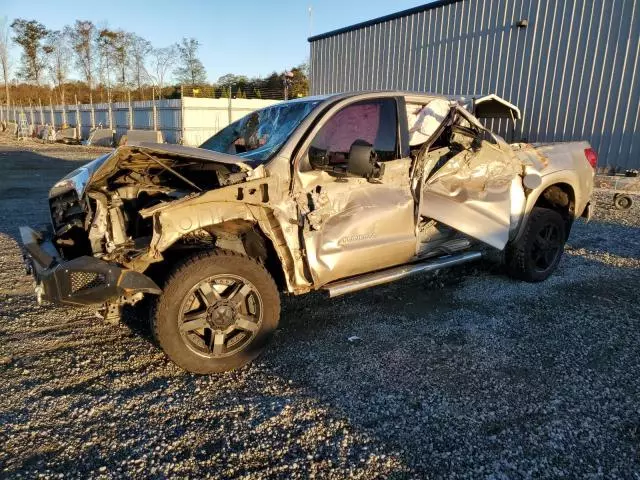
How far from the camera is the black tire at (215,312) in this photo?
315 centimetres

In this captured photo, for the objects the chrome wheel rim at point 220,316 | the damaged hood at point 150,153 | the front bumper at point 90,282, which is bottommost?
the chrome wheel rim at point 220,316

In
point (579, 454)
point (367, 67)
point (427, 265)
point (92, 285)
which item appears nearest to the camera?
point (579, 454)

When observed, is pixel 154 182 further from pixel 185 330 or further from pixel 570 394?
pixel 570 394

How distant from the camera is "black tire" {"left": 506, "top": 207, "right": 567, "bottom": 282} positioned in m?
5.05

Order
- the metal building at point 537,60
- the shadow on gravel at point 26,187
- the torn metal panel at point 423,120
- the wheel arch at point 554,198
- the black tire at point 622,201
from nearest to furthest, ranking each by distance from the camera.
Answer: the torn metal panel at point 423,120 → the wheel arch at point 554,198 → the shadow on gravel at point 26,187 → the black tire at point 622,201 → the metal building at point 537,60

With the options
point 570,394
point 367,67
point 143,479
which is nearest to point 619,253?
point 570,394

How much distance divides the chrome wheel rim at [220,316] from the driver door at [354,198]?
0.57 m

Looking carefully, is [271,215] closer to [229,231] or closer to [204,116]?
[229,231]

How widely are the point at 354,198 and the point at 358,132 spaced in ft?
1.97

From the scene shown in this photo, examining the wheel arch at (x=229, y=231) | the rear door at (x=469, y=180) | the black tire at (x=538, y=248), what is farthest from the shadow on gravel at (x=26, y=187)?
the black tire at (x=538, y=248)

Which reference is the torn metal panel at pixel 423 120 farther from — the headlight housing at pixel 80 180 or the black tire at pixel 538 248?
the headlight housing at pixel 80 180

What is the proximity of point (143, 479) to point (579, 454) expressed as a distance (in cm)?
229

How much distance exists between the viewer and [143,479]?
7.72ft

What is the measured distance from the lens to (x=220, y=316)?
3.29 m
